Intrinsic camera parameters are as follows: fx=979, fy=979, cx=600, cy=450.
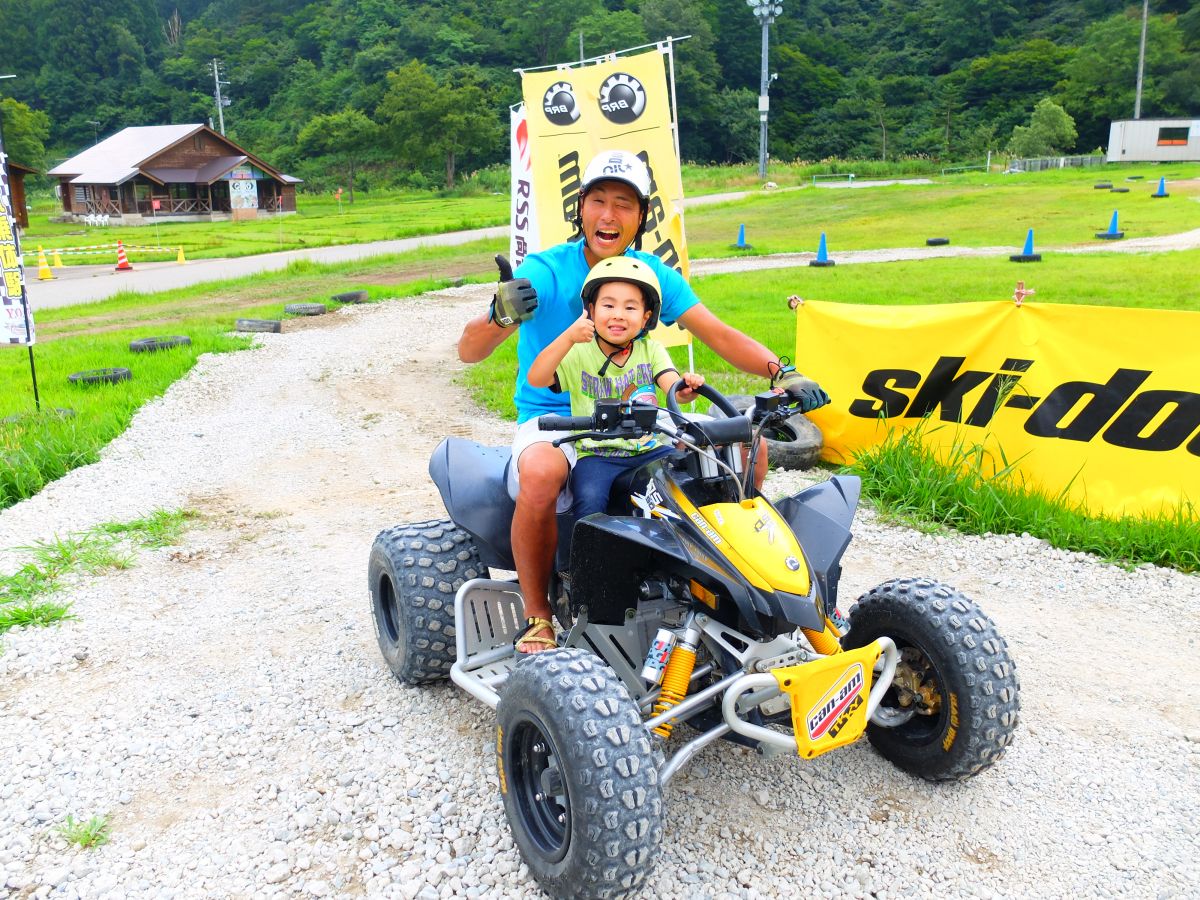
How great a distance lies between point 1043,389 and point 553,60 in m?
102

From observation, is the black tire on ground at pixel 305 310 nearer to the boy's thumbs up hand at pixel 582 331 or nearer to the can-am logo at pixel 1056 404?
the can-am logo at pixel 1056 404

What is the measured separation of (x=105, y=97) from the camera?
108062 mm

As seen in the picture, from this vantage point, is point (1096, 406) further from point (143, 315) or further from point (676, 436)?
point (143, 315)

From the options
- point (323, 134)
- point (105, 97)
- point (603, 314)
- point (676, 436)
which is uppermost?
point (105, 97)

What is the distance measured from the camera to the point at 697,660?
11.2 feet

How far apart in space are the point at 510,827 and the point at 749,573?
1144mm

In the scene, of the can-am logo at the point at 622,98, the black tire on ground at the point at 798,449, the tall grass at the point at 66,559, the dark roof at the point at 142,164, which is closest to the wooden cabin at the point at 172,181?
the dark roof at the point at 142,164

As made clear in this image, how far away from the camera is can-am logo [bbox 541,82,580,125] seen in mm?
9305

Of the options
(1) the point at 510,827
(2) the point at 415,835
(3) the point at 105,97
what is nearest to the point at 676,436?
(1) the point at 510,827

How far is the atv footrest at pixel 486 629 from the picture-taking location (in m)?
3.84

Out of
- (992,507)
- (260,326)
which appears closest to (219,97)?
(260,326)

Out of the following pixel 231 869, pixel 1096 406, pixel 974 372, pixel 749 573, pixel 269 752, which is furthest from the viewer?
pixel 974 372

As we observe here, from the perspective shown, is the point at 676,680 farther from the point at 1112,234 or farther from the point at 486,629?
the point at 1112,234

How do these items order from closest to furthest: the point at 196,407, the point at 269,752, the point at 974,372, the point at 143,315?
the point at 269,752 < the point at 974,372 < the point at 196,407 < the point at 143,315
